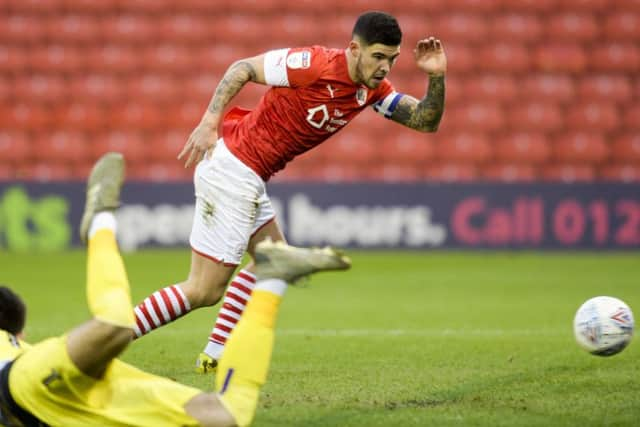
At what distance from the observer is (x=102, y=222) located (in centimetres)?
408

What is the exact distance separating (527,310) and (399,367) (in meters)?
2.96

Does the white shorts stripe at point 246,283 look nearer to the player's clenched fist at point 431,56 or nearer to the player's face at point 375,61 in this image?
the player's face at point 375,61

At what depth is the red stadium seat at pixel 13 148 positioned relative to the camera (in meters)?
15.5

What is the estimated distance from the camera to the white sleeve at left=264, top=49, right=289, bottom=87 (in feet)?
17.4

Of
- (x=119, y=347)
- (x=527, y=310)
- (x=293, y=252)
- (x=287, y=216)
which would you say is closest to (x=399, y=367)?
(x=293, y=252)

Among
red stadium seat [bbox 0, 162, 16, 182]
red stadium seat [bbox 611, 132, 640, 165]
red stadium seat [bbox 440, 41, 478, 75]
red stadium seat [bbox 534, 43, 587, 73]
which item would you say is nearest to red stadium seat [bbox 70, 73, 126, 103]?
red stadium seat [bbox 0, 162, 16, 182]

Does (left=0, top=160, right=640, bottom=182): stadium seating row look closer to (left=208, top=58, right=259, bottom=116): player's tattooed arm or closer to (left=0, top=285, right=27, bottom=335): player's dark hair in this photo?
Answer: (left=208, top=58, right=259, bottom=116): player's tattooed arm

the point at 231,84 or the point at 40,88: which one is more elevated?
the point at 231,84

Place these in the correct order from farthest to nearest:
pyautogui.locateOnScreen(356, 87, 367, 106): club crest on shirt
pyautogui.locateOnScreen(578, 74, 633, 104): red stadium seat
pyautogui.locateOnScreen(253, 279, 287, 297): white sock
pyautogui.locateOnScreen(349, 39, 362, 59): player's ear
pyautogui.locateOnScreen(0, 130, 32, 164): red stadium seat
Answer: pyautogui.locateOnScreen(578, 74, 633, 104): red stadium seat
pyautogui.locateOnScreen(0, 130, 32, 164): red stadium seat
pyautogui.locateOnScreen(356, 87, 367, 106): club crest on shirt
pyautogui.locateOnScreen(349, 39, 362, 59): player's ear
pyautogui.locateOnScreen(253, 279, 287, 297): white sock

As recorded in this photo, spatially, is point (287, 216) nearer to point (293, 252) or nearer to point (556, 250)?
point (556, 250)

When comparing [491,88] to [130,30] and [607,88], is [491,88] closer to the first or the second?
[607,88]

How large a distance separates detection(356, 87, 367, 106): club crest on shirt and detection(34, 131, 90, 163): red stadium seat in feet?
35.4

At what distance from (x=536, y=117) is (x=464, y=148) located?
1.34m

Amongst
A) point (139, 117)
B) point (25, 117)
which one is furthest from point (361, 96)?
point (25, 117)
